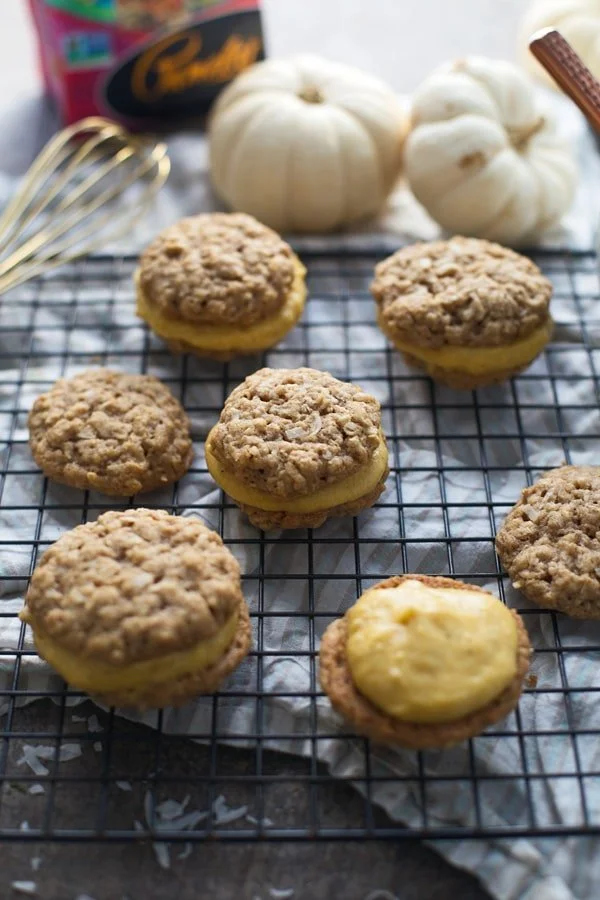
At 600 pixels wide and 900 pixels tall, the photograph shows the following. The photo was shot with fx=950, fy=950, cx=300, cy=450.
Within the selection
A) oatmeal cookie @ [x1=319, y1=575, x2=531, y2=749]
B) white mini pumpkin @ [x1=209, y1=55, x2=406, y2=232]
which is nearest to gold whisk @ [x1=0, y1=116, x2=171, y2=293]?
white mini pumpkin @ [x1=209, y1=55, x2=406, y2=232]

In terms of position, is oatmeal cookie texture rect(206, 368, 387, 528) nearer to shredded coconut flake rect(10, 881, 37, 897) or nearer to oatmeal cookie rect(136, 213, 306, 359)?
oatmeal cookie rect(136, 213, 306, 359)

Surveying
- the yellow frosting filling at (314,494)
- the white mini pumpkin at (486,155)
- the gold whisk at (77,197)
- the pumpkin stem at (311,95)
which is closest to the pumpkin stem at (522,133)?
the white mini pumpkin at (486,155)

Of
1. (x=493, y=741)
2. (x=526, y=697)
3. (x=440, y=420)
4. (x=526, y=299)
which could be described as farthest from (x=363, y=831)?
(x=526, y=299)

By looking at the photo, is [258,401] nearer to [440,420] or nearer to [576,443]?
[440,420]

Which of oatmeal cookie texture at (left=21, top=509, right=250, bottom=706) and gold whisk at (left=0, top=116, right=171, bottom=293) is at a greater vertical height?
gold whisk at (left=0, top=116, right=171, bottom=293)

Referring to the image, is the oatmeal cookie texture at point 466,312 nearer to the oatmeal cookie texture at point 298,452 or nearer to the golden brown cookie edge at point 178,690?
the oatmeal cookie texture at point 298,452

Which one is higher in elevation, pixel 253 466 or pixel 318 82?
pixel 318 82

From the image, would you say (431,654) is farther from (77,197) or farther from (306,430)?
(77,197)
